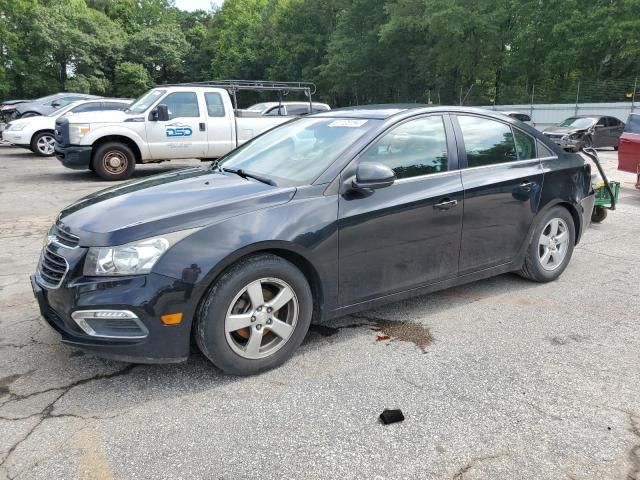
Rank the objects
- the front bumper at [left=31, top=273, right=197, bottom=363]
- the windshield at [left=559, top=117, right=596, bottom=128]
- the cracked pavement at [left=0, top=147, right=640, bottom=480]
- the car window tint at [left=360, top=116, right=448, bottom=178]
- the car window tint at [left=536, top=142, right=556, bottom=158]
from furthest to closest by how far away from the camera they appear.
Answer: the windshield at [left=559, top=117, right=596, bottom=128] → the car window tint at [left=536, top=142, right=556, bottom=158] → the car window tint at [left=360, top=116, right=448, bottom=178] → the front bumper at [left=31, top=273, right=197, bottom=363] → the cracked pavement at [left=0, top=147, right=640, bottom=480]

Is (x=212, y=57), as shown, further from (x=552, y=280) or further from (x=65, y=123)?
(x=552, y=280)

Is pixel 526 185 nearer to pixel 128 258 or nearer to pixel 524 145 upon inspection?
pixel 524 145

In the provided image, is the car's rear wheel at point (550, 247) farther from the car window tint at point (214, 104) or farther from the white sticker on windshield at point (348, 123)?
the car window tint at point (214, 104)

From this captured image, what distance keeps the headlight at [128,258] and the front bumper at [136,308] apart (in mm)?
45

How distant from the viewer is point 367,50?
45.0 m

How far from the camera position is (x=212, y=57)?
6112 cm

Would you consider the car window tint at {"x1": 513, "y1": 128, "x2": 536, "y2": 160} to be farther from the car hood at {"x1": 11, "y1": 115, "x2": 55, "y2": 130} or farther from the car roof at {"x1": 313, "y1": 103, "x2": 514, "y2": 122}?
the car hood at {"x1": 11, "y1": 115, "x2": 55, "y2": 130}

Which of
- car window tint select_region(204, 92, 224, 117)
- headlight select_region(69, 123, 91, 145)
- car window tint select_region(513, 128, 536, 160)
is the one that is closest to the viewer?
car window tint select_region(513, 128, 536, 160)

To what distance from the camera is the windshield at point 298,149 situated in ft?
11.8

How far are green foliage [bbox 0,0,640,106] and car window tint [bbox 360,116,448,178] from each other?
1086 inches

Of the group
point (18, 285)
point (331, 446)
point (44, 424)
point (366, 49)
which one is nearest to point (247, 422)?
point (331, 446)

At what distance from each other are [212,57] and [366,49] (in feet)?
77.4

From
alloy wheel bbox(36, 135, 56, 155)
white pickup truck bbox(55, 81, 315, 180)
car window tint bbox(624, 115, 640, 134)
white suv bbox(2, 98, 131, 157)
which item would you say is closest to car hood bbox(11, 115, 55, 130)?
white suv bbox(2, 98, 131, 157)

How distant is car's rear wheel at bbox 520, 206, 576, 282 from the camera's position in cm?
458
